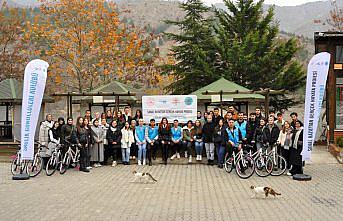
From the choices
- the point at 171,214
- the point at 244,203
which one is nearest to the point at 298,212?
the point at 244,203

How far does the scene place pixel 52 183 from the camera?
41.9 feet

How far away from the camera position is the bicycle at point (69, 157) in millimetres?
14508

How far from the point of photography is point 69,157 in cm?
1479

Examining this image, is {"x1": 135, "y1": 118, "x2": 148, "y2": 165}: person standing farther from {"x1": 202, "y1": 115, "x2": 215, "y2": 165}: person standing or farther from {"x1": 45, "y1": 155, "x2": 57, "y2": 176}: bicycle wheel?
{"x1": 45, "y1": 155, "x2": 57, "y2": 176}: bicycle wheel

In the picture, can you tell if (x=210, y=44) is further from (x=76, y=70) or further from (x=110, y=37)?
(x=76, y=70)

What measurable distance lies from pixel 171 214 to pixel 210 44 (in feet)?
72.6

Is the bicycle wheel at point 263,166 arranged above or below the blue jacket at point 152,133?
below

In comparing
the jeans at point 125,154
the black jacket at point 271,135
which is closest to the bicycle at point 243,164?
the black jacket at point 271,135

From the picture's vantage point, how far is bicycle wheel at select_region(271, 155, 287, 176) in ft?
45.3

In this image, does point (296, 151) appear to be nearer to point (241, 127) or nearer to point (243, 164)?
point (243, 164)

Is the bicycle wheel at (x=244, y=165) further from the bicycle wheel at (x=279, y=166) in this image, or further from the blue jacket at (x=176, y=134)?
the blue jacket at (x=176, y=134)

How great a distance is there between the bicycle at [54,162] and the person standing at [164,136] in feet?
12.0

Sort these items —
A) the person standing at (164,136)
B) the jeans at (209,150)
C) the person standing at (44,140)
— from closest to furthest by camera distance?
the person standing at (44,140) → the jeans at (209,150) → the person standing at (164,136)

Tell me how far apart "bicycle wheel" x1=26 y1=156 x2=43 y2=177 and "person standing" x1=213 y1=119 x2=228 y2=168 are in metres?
5.58
